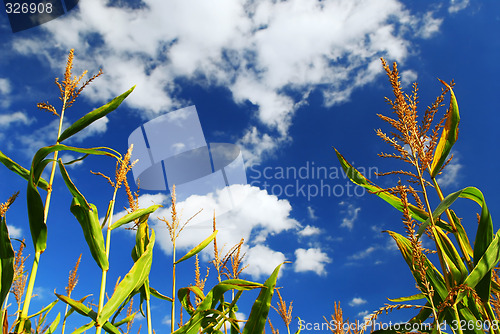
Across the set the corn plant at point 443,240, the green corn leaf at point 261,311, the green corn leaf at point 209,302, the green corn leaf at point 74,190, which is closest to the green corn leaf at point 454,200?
the corn plant at point 443,240

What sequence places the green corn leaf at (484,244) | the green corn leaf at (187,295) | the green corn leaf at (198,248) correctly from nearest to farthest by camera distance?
1. the green corn leaf at (484,244)
2. the green corn leaf at (187,295)
3. the green corn leaf at (198,248)

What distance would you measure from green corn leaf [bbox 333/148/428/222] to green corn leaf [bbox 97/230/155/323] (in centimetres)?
126

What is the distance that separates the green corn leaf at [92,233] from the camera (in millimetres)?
1584

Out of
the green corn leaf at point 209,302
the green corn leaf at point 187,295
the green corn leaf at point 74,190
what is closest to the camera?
the green corn leaf at point 74,190

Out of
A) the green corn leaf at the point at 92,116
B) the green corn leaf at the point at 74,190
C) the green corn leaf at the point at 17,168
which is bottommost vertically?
the green corn leaf at the point at 74,190

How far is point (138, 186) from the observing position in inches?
97.4

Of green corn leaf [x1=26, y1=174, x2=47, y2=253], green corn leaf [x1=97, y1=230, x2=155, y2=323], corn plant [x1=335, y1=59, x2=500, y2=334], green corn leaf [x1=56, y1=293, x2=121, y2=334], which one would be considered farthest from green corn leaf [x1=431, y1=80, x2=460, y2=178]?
green corn leaf [x1=26, y1=174, x2=47, y2=253]

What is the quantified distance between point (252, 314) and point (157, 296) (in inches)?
38.9

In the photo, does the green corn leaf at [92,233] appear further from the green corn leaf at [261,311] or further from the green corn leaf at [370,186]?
the green corn leaf at [370,186]

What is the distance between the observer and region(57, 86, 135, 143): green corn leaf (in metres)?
1.71

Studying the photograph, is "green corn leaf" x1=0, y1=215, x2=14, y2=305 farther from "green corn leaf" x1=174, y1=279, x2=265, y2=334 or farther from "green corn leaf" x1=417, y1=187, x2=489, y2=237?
"green corn leaf" x1=417, y1=187, x2=489, y2=237

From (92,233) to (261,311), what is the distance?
1044 millimetres

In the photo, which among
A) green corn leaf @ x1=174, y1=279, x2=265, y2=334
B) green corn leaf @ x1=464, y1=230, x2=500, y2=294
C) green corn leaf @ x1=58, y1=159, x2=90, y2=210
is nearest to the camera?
green corn leaf @ x1=464, y1=230, x2=500, y2=294

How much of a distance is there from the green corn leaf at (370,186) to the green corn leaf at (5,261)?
1.82 meters
